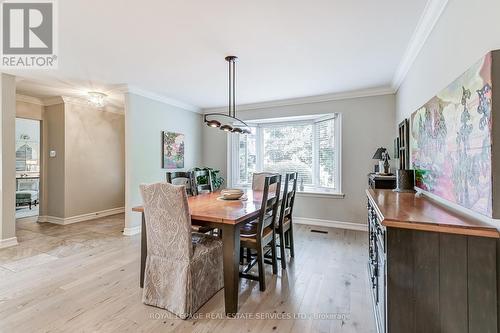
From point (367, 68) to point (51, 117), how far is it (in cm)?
586

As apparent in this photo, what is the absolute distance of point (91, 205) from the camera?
503cm

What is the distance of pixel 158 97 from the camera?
4.45m

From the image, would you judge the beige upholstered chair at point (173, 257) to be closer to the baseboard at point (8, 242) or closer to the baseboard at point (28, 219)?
the baseboard at point (8, 242)

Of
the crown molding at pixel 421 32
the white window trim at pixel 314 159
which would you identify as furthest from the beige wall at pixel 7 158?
the crown molding at pixel 421 32

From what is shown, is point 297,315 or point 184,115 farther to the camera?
point 184,115

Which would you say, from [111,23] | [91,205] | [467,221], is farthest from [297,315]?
[91,205]

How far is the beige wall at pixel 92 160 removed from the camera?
4658 millimetres

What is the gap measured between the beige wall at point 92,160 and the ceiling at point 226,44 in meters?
0.88

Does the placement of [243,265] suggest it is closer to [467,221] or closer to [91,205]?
[467,221]

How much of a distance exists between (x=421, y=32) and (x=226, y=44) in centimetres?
190

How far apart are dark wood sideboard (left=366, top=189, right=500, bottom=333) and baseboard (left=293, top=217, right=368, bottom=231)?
10.2ft

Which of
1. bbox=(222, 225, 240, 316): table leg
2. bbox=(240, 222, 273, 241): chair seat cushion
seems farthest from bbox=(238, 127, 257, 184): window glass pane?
bbox=(222, 225, 240, 316): table leg

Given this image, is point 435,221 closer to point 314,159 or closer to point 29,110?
point 314,159

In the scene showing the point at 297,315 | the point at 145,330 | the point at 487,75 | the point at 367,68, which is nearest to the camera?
the point at 487,75
